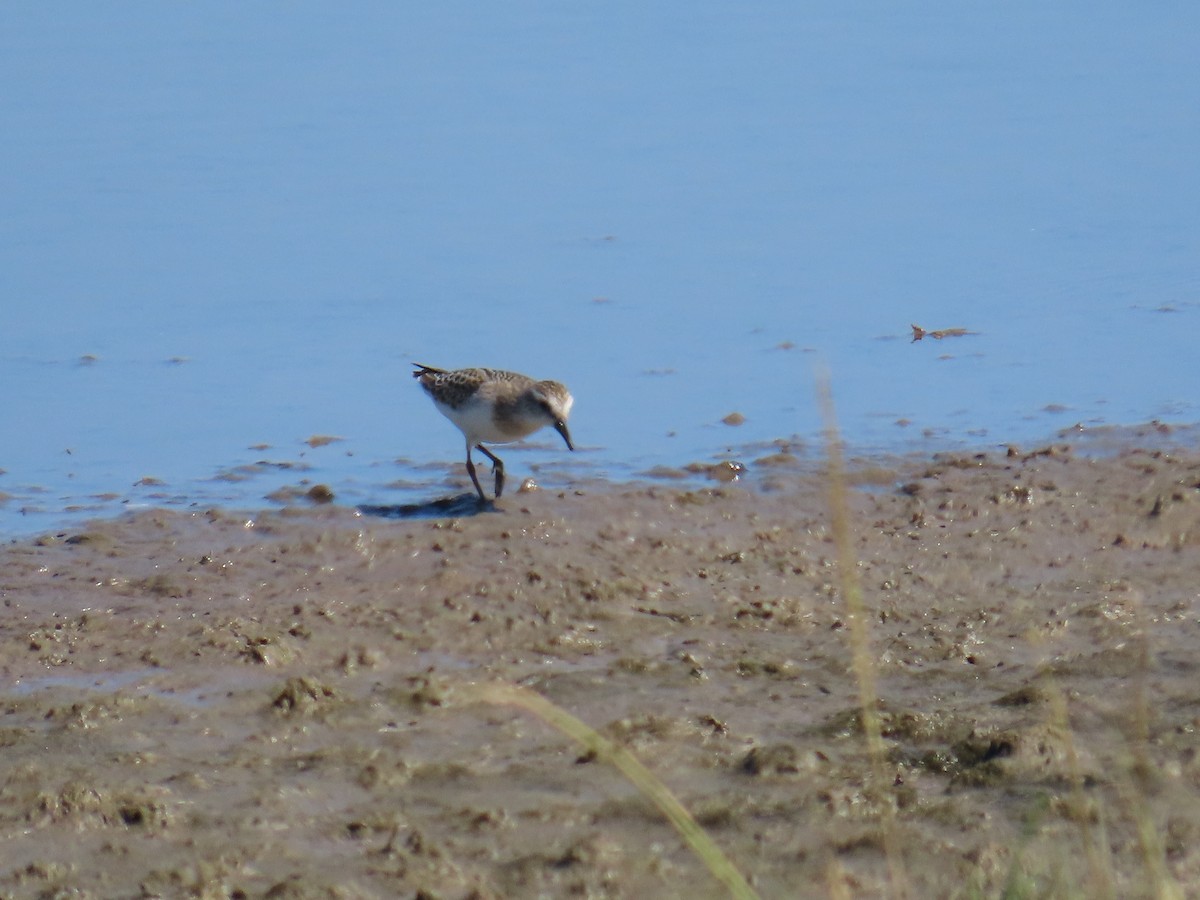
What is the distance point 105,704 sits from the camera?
19.5ft

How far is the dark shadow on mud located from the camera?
8.09 meters

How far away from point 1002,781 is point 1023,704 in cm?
59

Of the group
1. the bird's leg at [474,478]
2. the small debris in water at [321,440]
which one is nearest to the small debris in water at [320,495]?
the bird's leg at [474,478]

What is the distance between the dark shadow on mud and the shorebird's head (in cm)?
47

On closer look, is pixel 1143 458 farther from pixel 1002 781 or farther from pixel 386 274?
pixel 386 274

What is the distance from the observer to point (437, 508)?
8.26 metres

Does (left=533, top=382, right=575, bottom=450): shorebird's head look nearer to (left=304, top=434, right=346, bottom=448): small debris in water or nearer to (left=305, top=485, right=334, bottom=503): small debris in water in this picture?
(left=305, top=485, right=334, bottom=503): small debris in water

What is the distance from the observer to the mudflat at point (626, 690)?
480 centimetres

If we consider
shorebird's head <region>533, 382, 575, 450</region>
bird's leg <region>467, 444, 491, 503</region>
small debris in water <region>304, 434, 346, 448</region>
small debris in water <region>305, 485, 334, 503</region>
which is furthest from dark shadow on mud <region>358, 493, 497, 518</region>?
small debris in water <region>304, 434, 346, 448</region>

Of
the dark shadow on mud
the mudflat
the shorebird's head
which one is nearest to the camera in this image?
the mudflat

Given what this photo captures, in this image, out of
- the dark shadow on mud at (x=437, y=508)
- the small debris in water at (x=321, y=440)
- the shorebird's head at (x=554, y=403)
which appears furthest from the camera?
the small debris in water at (x=321, y=440)

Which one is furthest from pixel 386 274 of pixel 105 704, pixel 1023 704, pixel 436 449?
pixel 1023 704

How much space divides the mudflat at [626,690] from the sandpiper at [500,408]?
340mm

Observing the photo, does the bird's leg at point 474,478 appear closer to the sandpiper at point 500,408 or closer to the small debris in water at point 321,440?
the sandpiper at point 500,408
